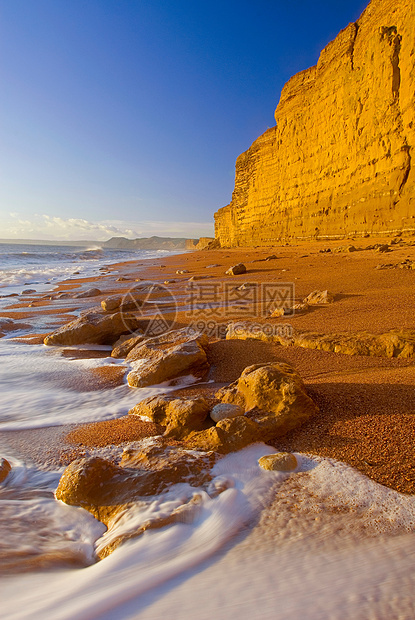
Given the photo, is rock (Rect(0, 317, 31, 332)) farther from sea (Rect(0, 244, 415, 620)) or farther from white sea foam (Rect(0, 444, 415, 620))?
white sea foam (Rect(0, 444, 415, 620))

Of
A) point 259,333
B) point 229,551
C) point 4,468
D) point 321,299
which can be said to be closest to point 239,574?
point 229,551

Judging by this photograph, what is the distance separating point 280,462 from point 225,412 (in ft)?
1.69

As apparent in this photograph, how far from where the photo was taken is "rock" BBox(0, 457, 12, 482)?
1.89 m

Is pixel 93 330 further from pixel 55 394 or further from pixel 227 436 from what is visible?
pixel 227 436

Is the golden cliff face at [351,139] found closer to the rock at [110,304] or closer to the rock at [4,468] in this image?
the rock at [110,304]

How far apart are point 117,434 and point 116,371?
1290 millimetres

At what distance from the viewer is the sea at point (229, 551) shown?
110cm

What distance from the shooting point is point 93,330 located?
454 centimetres

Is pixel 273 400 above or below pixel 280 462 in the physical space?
above

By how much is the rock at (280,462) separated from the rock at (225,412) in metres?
0.40

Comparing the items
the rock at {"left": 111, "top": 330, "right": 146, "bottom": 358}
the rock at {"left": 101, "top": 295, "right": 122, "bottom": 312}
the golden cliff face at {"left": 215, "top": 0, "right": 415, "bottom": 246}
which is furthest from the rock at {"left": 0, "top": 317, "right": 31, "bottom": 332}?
the golden cliff face at {"left": 215, "top": 0, "right": 415, "bottom": 246}

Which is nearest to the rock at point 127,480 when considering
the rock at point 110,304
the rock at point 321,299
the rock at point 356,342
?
the rock at point 356,342

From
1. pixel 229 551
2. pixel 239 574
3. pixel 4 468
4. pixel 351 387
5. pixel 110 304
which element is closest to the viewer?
pixel 239 574

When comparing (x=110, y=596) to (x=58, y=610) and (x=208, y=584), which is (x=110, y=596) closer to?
(x=58, y=610)
